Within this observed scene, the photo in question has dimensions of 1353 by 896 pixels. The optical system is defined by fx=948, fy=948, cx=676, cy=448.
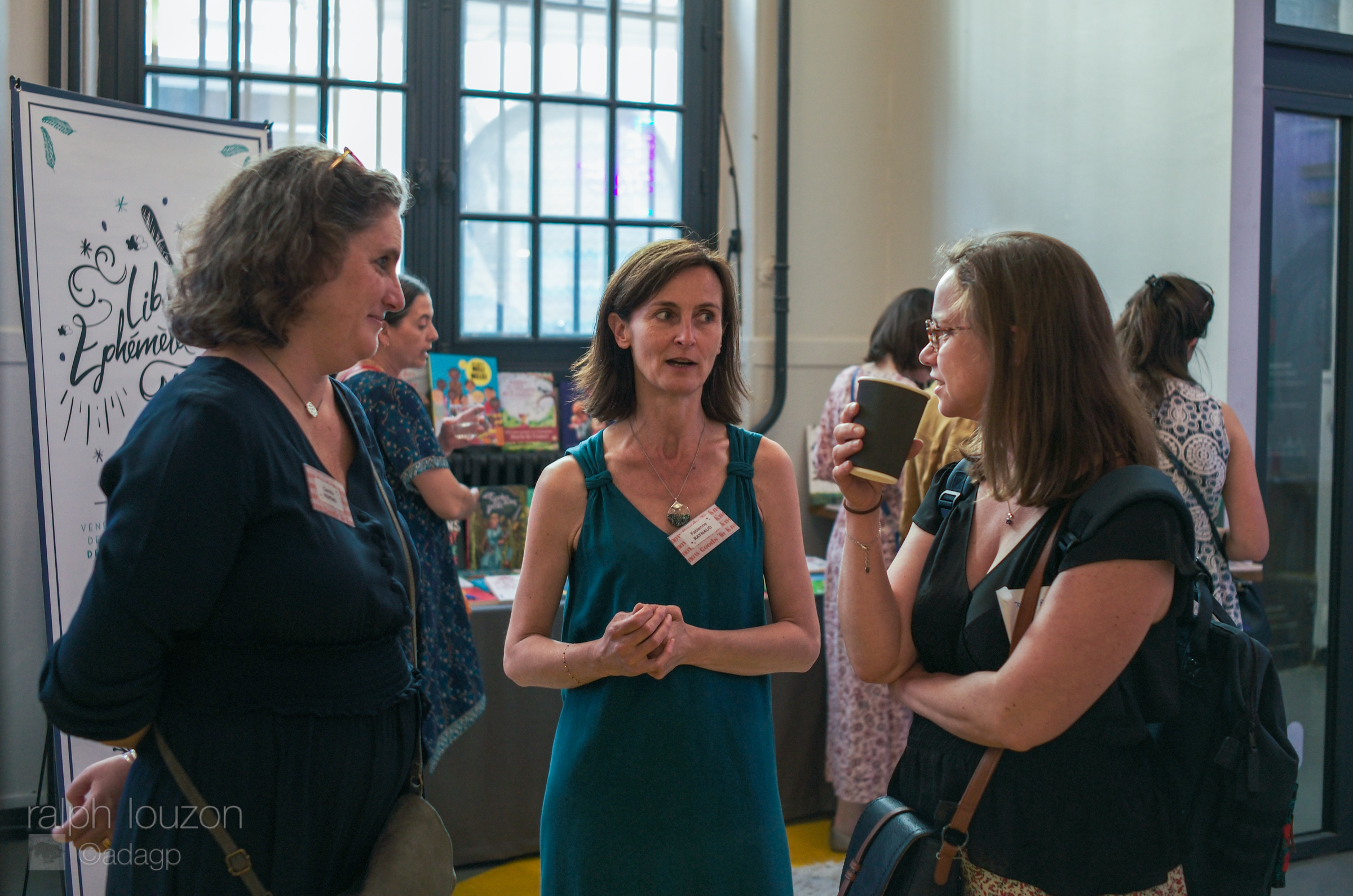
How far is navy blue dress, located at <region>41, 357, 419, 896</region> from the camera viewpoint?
99 cm

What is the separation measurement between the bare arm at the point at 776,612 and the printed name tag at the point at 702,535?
0.10 meters

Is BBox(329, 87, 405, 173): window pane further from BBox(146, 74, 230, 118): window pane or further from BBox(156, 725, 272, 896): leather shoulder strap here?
BBox(156, 725, 272, 896): leather shoulder strap

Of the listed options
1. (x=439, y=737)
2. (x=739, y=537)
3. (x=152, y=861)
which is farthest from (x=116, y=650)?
(x=439, y=737)

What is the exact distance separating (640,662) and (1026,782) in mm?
502

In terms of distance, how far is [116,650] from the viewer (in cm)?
99

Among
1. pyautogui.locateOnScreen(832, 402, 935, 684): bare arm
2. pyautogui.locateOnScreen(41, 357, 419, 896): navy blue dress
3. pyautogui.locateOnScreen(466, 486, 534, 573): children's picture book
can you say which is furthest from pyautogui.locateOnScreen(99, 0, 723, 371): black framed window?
pyautogui.locateOnScreen(41, 357, 419, 896): navy blue dress

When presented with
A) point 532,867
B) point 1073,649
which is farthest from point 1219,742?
point 532,867

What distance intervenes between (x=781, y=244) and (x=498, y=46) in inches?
55.5

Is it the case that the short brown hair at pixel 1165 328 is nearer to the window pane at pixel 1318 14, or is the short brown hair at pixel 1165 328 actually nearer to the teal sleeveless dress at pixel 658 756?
the window pane at pixel 1318 14

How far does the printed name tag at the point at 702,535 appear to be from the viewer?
55.6 inches

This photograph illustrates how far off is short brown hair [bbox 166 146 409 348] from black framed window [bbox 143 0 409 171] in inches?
101

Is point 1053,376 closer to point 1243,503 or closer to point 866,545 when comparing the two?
point 866,545

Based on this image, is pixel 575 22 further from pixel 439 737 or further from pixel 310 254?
pixel 310 254

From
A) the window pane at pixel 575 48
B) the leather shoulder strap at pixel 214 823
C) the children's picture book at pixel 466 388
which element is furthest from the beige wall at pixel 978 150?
the leather shoulder strap at pixel 214 823
